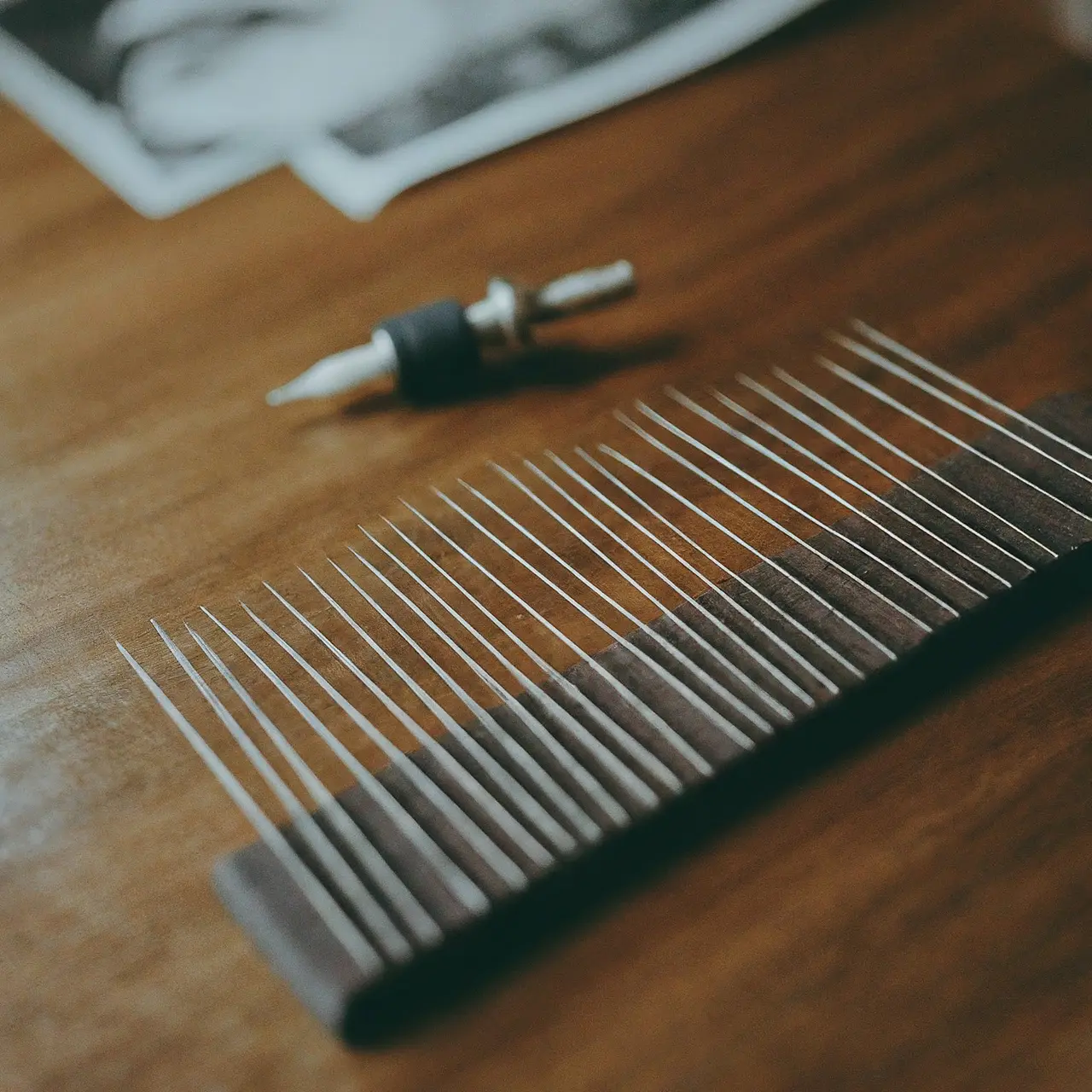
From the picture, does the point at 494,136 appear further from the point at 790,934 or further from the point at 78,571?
the point at 790,934

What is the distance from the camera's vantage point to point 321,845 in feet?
1.42

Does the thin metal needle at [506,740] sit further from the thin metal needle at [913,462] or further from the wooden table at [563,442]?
the thin metal needle at [913,462]

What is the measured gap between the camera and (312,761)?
48cm

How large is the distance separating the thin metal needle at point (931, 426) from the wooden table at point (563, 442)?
3 cm

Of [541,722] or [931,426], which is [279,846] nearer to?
[541,722]

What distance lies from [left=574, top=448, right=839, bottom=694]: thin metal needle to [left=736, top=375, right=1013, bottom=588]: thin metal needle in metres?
0.08

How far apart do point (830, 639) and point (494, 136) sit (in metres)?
0.50

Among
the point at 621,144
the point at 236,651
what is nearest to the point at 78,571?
the point at 236,651

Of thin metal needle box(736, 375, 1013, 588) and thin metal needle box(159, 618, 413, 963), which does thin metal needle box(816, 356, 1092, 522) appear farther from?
thin metal needle box(159, 618, 413, 963)

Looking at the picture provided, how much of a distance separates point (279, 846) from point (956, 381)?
16.7 inches

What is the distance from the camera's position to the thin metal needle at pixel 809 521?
500 millimetres

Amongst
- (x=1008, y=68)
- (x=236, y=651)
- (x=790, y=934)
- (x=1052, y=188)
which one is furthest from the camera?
(x=1008, y=68)

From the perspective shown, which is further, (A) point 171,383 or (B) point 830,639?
(A) point 171,383

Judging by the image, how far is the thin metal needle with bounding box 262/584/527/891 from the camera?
0.42 metres
